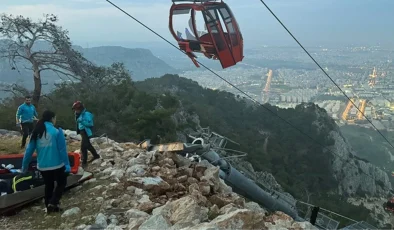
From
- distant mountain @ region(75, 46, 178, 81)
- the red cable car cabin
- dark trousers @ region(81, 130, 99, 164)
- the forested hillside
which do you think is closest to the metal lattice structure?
the red cable car cabin

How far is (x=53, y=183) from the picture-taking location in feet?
16.2

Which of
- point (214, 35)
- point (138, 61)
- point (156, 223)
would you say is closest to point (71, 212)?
point (156, 223)

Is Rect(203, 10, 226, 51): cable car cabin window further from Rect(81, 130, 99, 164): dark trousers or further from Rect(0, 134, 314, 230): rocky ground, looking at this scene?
Rect(81, 130, 99, 164): dark trousers

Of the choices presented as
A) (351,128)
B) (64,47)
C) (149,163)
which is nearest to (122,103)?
(64,47)

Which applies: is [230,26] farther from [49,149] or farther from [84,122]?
[49,149]

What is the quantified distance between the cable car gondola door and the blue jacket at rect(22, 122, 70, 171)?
4616 millimetres

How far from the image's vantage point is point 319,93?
102375 millimetres

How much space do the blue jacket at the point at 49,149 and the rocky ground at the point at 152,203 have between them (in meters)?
0.75

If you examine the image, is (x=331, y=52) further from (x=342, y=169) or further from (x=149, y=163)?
(x=149, y=163)

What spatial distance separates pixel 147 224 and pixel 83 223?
39.7 inches

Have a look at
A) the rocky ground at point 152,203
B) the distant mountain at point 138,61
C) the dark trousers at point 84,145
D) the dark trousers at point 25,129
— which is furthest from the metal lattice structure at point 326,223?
the distant mountain at point 138,61

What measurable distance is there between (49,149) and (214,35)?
496 cm

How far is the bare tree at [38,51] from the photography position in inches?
581

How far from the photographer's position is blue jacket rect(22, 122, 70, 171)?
462 centimetres
